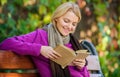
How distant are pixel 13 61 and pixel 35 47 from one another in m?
0.23

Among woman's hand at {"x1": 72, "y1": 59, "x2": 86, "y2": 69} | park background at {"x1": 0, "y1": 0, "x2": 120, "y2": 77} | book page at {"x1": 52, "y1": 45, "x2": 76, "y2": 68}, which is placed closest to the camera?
book page at {"x1": 52, "y1": 45, "x2": 76, "y2": 68}

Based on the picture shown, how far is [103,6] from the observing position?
7.30 metres

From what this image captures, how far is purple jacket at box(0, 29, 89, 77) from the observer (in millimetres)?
3477

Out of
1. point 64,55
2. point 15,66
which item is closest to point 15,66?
point 15,66

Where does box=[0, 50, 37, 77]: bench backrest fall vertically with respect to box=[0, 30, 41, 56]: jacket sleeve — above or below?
below

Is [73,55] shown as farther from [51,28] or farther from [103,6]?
[103,6]

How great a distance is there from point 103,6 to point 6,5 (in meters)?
1.85

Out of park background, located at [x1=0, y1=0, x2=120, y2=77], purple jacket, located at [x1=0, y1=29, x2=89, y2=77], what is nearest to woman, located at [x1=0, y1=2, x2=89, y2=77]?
purple jacket, located at [x1=0, y1=29, x2=89, y2=77]

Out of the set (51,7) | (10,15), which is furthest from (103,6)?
(10,15)

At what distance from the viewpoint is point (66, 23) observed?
3.64 m

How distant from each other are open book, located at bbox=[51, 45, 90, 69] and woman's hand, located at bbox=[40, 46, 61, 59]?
32 mm

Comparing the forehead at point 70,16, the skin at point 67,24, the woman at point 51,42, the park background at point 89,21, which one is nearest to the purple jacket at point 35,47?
the woman at point 51,42

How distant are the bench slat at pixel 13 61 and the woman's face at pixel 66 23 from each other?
38cm

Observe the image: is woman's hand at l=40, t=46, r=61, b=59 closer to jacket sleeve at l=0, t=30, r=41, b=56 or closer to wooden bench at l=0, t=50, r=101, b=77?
jacket sleeve at l=0, t=30, r=41, b=56
